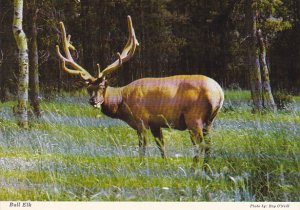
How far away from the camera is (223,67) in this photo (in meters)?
3.84

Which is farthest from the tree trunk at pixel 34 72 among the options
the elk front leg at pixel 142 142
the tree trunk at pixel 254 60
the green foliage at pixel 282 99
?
the green foliage at pixel 282 99

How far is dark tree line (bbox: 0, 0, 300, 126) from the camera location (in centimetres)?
383

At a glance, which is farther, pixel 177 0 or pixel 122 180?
pixel 177 0

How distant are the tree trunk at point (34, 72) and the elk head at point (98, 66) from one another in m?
0.21

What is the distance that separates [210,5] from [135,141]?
3.23 feet

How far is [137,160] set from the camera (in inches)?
145

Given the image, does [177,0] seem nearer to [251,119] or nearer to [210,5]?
[210,5]

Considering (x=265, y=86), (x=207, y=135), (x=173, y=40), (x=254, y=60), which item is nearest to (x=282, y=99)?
(x=265, y=86)

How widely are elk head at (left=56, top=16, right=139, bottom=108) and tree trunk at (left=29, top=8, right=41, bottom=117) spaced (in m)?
0.21

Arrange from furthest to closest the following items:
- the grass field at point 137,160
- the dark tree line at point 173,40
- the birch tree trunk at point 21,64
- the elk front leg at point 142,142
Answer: the birch tree trunk at point 21,64, the dark tree line at point 173,40, the elk front leg at point 142,142, the grass field at point 137,160

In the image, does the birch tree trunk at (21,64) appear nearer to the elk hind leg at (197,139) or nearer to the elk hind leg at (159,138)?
the elk hind leg at (159,138)

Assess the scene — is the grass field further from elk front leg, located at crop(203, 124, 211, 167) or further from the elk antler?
the elk antler

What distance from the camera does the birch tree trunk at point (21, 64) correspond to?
400 cm
